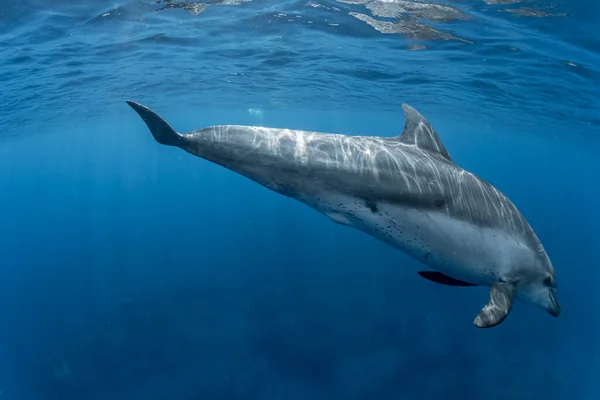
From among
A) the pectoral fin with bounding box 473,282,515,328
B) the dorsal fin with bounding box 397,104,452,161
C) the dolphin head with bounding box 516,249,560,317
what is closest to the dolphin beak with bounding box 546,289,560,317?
the dolphin head with bounding box 516,249,560,317

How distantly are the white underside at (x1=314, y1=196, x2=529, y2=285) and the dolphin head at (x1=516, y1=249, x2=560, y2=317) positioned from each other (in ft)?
1.01

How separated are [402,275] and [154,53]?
14467 mm

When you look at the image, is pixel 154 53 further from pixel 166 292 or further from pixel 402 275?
pixel 402 275

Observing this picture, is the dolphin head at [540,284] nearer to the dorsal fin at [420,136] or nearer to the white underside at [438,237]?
the white underside at [438,237]

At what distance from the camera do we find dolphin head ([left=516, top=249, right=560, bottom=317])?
5.52 metres

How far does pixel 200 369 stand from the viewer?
13.5 meters

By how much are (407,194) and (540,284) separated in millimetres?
2621

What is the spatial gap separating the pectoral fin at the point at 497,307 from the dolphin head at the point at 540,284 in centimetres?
33

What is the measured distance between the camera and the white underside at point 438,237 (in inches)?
179

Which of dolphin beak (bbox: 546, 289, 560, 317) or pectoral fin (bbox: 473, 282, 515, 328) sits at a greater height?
pectoral fin (bbox: 473, 282, 515, 328)

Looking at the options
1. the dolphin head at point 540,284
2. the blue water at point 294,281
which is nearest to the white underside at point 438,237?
the dolphin head at point 540,284

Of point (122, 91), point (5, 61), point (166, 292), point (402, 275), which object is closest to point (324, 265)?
point (402, 275)

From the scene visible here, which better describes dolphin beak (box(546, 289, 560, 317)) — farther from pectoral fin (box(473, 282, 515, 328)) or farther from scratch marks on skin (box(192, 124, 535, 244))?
scratch marks on skin (box(192, 124, 535, 244))

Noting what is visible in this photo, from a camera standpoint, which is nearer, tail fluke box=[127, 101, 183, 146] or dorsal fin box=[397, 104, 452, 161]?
tail fluke box=[127, 101, 183, 146]
